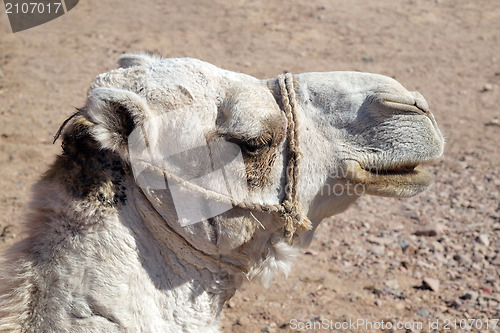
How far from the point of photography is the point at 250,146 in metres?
2.41

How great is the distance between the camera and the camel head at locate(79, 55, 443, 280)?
2.37 metres

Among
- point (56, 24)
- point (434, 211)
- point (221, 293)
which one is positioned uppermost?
point (221, 293)

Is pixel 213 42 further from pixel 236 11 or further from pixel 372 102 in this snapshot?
pixel 372 102

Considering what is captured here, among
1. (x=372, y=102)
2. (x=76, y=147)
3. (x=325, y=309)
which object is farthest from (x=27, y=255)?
(x=325, y=309)

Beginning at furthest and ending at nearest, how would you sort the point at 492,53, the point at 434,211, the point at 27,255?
the point at 492,53 → the point at 434,211 → the point at 27,255

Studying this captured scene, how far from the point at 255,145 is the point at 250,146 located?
0.8 inches

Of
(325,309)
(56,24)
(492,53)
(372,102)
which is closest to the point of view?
(372,102)

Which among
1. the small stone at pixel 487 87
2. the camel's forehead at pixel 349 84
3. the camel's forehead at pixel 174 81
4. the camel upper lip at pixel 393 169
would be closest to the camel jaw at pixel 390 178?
the camel upper lip at pixel 393 169

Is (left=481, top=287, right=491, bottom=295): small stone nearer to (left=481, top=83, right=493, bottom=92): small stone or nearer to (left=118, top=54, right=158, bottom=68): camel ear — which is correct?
(left=118, top=54, right=158, bottom=68): camel ear

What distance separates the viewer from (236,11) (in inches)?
442

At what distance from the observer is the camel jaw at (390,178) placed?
2.53m

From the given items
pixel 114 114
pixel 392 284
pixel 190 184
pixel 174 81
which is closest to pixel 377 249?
pixel 392 284

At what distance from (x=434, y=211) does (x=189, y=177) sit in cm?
416

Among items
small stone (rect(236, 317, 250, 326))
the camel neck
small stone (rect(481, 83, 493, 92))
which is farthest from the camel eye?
small stone (rect(481, 83, 493, 92))
